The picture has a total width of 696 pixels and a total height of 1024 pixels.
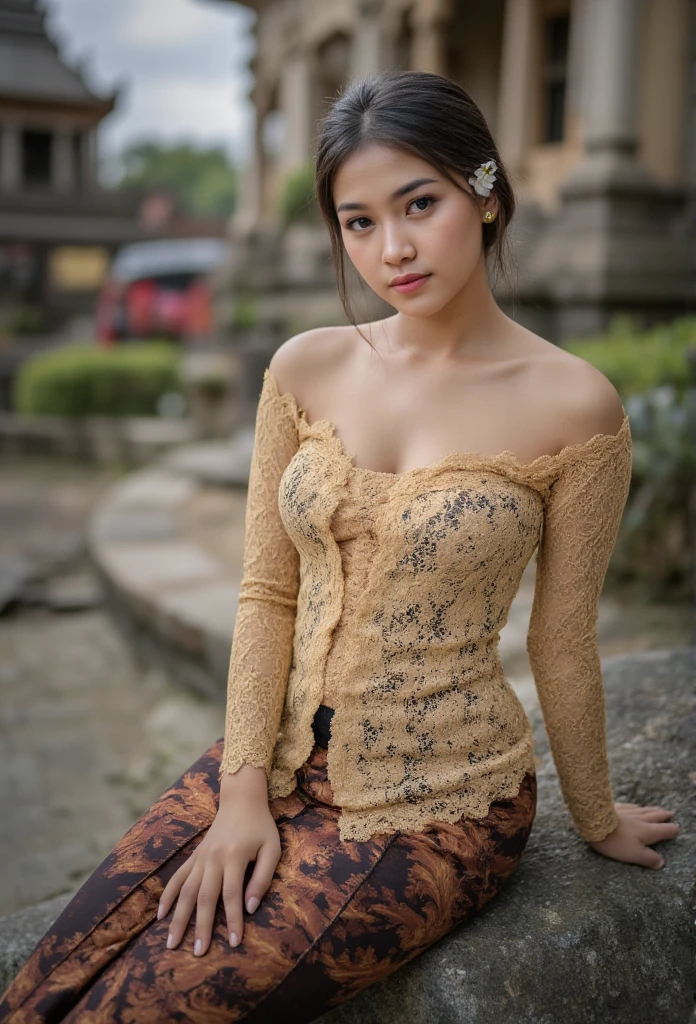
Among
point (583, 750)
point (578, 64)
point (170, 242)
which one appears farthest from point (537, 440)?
point (170, 242)

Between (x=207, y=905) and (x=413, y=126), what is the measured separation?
115 cm

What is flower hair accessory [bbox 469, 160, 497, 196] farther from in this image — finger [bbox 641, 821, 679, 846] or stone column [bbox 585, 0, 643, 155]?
stone column [bbox 585, 0, 643, 155]

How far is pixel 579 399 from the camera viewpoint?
1.50 metres

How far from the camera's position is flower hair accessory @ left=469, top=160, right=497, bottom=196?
4.86 feet

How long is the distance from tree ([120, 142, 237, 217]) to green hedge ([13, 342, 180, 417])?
143 ft

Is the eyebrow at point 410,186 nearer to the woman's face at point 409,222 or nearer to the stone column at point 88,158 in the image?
the woman's face at point 409,222

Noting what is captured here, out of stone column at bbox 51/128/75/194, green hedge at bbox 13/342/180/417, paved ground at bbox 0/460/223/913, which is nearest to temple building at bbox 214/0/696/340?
green hedge at bbox 13/342/180/417

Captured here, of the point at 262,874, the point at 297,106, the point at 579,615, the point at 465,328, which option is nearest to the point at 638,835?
the point at 579,615

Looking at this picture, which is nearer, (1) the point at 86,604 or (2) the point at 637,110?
(1) the point at 86,604

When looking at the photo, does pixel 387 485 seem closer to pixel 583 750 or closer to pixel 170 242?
pixel 583 750

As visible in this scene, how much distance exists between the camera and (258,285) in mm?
11312

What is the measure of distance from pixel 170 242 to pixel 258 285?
51.5 ft

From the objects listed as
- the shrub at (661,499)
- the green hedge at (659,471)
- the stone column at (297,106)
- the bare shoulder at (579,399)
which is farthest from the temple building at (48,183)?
the bare shoulder at (579,399)

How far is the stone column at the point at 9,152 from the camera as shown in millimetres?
25328
